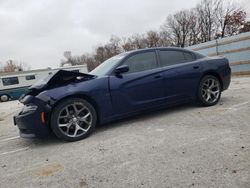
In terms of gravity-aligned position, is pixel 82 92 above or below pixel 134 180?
above

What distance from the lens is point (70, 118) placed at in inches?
150

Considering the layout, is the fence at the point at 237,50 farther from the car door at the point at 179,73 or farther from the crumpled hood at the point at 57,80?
the crumpled hood at the point at 57,80

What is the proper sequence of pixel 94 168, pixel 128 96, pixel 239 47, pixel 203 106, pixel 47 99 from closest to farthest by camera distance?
pixel 94 168 < pixel 47 99 < pixel 128 96 < pixel 203 106 < pixel 239 47

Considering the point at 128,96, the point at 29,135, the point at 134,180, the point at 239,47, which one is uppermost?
the point at 239,47

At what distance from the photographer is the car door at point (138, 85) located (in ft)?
13.6

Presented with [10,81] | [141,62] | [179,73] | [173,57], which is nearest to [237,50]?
[173,57]

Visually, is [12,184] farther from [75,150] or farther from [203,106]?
[203,106]

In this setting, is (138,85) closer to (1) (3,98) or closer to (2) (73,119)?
(2) (73,119)

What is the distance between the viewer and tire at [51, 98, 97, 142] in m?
3.67

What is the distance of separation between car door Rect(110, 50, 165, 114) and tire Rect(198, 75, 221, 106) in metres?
1.03

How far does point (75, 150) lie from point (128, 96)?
1.44 metres

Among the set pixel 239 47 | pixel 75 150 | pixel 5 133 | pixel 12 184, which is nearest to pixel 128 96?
pixel 75 150

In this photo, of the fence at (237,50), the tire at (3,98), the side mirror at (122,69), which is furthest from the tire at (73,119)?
the tire at (3,98)

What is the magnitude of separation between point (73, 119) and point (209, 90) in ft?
10.3
